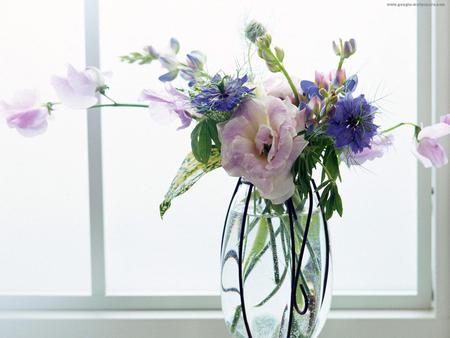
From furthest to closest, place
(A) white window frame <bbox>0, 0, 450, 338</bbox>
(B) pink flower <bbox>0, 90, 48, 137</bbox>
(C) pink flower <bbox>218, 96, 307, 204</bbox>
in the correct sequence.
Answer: (A) white window frame <bbox>0, 0, 450, 338</bbox>
(B) pink flower <bbox>0, 90, 48, 137</bbox>
(C) pink flower <bbox>218, 96, 307, 204</bbox>

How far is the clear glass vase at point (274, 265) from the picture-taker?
3.28 feet

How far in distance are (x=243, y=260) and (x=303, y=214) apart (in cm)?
11

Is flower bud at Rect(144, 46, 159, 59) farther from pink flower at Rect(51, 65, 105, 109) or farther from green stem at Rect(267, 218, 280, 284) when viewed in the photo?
green stem at Rect(267, 218, 280, 284)

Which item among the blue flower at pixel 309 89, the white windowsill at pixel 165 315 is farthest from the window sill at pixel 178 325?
the blue flower at pixel 309 89

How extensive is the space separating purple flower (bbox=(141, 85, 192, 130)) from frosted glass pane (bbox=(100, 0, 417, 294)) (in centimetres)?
41

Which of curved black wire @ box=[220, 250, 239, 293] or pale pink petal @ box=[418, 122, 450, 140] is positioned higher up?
pale pink petal @ box=[418, 122, 450, 140]

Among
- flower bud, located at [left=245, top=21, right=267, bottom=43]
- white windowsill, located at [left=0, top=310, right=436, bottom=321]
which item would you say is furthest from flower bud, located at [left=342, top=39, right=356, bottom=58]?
white windowsill, located at [left=0, top=310, right=436, bottom=321]

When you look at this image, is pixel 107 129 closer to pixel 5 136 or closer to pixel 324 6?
pixel 5 136

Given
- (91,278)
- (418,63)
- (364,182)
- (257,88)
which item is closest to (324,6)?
(418,63)

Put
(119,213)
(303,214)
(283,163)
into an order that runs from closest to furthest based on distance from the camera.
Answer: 1. (283,163)
2. (303,214)
3. (119,213)

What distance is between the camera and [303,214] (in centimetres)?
100

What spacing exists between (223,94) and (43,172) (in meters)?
0.65

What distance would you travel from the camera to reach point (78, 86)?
983 mm

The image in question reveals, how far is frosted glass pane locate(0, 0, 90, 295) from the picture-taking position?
1402 mm
